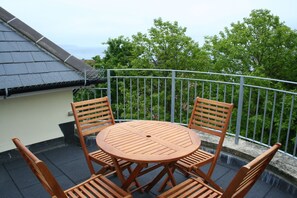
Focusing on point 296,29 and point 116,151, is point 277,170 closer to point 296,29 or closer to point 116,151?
point 116,151

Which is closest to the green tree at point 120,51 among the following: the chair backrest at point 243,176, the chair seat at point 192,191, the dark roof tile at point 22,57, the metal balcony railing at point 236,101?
the metal balcony railing at point 236,101

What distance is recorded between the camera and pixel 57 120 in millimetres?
4062

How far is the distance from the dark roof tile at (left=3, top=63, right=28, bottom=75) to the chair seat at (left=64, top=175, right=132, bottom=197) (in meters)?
1.95

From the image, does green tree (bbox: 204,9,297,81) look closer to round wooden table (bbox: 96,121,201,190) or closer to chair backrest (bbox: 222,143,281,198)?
round wooden table (bbox: 96,121,201,190)

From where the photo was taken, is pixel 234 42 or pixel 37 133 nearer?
pixel 37 133

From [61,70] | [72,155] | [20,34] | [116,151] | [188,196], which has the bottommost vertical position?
[72,155]

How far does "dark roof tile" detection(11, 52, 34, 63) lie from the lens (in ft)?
11.6

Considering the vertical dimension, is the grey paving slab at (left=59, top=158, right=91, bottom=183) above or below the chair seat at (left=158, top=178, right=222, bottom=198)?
below

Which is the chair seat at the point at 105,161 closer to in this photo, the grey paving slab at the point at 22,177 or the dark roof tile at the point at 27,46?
the grey paving slab at the point at 22,177

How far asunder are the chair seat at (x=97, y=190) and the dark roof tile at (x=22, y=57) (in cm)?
221

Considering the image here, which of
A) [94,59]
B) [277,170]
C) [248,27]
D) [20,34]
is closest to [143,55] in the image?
[94,59]

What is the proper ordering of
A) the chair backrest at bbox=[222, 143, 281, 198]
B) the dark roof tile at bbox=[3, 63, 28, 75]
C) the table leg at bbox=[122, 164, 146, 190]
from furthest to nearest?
the dark roof tile at bbox=[3, 63, 28, 75] < the table leg at bbox=[122, 164, 146, 190] < the chair backrest at bbox=[222, 143, 281, 198]

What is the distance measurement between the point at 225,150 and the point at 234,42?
12974 mm

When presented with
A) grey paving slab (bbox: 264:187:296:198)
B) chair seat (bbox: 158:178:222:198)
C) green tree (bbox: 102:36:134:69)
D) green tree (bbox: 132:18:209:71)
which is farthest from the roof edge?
green tree (bbox: 102:36:134:69)
